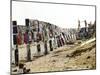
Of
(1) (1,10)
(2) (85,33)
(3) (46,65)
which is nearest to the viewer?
(1) (1,10)

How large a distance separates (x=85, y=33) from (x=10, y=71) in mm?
963

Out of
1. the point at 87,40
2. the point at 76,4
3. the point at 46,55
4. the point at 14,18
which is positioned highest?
the point at 76,4

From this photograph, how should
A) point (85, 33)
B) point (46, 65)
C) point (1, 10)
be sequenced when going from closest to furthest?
point (1, 10) → point (46, 65) → point (85, 33)

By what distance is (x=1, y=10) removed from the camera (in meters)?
2.08

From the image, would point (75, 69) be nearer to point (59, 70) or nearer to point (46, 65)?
point (59, 70)

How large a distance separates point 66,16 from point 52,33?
0.26m

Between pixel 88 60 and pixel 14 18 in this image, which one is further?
pixel 88 60

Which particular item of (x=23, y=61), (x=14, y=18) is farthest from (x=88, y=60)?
(x=14, y=18)

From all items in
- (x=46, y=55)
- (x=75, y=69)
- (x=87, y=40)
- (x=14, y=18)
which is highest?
(x=14, y=18)

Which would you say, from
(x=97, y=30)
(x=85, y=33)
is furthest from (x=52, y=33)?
(x=97, y=30)

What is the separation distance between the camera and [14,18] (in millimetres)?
2115

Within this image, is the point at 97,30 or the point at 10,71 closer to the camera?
the point at 10,71

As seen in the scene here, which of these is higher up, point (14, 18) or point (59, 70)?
point (14, 18)

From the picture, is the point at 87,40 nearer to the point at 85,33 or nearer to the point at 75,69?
the point at 85,33
